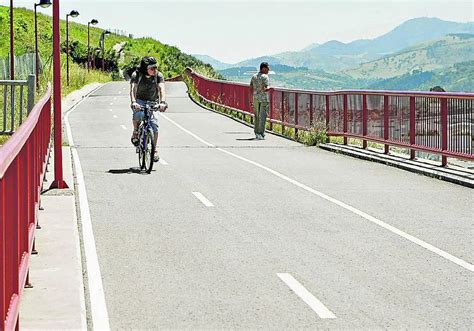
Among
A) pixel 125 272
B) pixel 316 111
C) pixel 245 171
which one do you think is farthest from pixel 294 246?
pixel 316 111

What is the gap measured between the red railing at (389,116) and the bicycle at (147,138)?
5144 mm

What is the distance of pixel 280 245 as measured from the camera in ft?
34.1

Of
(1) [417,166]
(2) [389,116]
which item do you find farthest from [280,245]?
(2) [389,116]

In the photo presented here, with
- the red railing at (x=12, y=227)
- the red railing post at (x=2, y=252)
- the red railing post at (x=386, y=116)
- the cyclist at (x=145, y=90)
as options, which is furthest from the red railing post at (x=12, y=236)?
the red railing post at (x=386, y=116)

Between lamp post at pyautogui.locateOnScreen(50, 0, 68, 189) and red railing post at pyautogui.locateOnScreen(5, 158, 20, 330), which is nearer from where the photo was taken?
red railing post at pyautogui.locateOnScreen(5, 158, 20, 330)

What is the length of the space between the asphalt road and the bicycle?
0.36 metres

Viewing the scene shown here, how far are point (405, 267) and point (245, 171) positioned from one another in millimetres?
9149

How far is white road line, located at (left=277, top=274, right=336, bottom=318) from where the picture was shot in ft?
24.5

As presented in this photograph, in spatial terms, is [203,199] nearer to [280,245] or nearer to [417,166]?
[280,245]

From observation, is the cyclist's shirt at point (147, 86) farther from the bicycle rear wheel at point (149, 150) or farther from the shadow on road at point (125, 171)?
the shadow on road at point (125, 171)

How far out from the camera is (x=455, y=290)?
830cm

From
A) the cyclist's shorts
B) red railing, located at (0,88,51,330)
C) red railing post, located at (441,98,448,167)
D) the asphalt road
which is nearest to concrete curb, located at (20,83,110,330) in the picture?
the asphalt road

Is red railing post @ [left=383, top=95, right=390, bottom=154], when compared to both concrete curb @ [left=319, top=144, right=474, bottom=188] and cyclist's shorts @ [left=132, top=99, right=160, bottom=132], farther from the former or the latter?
cyclist's shorts @ [left=132, top=99, right=160, bottom=132]

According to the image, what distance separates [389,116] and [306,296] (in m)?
12.9
